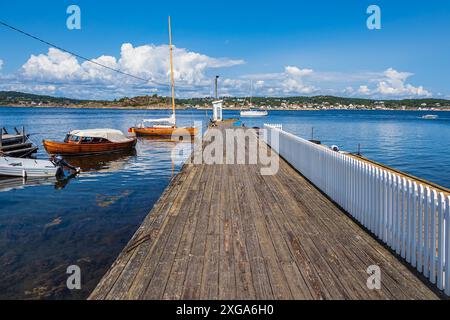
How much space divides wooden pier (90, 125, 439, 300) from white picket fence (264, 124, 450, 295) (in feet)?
0.72

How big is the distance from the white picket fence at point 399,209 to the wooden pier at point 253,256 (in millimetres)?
219

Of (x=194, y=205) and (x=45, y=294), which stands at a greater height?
(x=194, y=205)

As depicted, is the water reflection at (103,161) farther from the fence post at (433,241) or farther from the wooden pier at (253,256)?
the fence post at (433,241)

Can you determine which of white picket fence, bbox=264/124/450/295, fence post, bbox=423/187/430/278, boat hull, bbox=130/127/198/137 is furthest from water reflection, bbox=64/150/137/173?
fence post, bbox=423/187/430/278

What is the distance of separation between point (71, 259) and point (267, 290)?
5.86m

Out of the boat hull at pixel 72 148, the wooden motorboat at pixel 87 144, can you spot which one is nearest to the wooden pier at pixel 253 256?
the boat hull at pixel 72 148

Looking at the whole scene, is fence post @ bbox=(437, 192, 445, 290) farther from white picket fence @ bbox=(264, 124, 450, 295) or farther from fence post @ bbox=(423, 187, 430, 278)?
fence post @ bbox=(423, 187, 430, 278)

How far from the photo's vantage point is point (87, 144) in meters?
27.4

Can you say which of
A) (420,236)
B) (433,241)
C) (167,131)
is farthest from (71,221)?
(167,131)

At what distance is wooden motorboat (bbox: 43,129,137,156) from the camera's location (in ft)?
88.8

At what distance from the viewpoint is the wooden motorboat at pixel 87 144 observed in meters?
27.1
